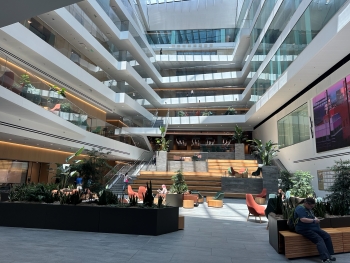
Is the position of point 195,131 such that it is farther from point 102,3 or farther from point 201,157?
point 102,3

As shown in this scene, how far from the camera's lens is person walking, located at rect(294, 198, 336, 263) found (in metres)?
4.14

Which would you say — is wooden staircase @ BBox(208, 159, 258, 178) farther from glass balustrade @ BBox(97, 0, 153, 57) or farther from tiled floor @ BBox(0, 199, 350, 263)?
tiled floor @ BBox(0, 199, 350, 263)

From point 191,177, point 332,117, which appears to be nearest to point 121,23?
point 191,177

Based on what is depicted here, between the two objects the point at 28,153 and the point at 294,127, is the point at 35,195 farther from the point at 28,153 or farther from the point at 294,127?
the point at 294,127

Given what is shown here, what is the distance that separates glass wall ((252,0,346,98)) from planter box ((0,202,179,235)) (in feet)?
30.2

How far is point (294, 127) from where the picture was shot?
16734 mm

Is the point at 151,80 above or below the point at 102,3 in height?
below

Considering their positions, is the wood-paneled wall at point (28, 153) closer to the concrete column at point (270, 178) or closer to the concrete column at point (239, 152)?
the concrete column at point (270, 178)

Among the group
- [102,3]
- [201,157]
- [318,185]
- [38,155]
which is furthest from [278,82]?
[38,155]

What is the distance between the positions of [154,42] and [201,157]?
17.2 m

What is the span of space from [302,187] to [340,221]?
259 inches

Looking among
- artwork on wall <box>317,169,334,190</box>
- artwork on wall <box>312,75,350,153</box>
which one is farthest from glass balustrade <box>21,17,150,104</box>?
artwork on wall <box>317,169,334,190</box>

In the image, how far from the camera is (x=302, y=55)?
38.8ft

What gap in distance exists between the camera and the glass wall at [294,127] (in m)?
15.0
